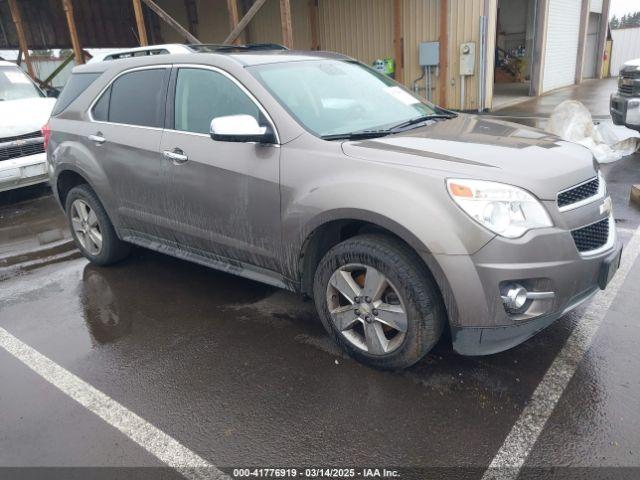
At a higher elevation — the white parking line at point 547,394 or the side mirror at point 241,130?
the side mirror at point 241,130

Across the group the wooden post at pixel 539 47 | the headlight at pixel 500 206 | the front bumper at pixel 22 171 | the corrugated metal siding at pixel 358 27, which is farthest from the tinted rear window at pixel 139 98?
the wooden post at pixel 539 47

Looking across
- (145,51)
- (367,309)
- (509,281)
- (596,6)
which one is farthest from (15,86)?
(596,6)

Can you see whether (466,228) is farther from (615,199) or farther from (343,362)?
(615,199)

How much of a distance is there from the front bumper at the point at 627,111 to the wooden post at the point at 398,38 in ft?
21.0

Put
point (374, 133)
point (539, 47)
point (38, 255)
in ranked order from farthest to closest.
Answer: point (539, 47) → point (38, 255) → point (374, 133)

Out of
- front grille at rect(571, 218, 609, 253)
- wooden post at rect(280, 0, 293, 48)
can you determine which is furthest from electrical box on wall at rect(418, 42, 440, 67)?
front grille at rect(571, 218, 609, 253)

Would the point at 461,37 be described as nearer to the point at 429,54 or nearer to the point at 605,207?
the point at 429,54

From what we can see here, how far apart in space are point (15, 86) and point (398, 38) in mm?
8642

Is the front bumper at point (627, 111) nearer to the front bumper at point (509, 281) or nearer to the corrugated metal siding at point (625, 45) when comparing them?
the front bumper at point (509, 281)

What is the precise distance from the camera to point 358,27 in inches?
558

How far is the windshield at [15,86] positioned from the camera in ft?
27.4

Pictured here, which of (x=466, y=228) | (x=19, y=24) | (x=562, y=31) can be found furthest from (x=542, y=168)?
(x=562, y=31)

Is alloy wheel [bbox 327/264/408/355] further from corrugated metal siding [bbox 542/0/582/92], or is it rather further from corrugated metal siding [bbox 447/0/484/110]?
corrugated metal siding [bbox 542/0/582/92]

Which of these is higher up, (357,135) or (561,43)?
(357,135)
